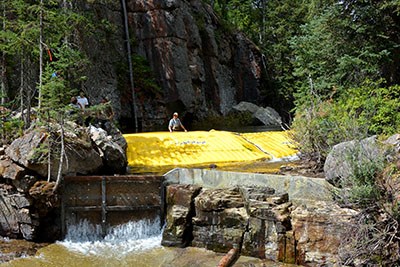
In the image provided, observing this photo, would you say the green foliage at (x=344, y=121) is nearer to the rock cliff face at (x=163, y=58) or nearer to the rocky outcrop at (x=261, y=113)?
the rock cliff face at (x=163, y=58)

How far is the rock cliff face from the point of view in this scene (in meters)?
21.5

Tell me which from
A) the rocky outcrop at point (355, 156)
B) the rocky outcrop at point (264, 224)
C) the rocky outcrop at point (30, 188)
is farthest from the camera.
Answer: the rocky outcrop at point (30, 188)

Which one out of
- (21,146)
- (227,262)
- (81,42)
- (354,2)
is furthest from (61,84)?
(81,42)

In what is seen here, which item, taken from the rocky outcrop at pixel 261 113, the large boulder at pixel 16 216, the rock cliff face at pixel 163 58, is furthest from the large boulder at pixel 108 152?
the rocky outcrop at pixel 261 113

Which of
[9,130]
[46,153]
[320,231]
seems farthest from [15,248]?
[320,231]

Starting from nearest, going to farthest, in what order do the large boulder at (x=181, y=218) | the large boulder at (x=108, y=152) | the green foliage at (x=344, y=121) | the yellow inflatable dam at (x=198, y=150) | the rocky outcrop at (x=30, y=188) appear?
1. the large boulder at (x=181, y=218)
2. the rocky outcrop at (x=30, y=188)
3. the green foliage at (x=344, y=121)
4. the large boulder at (x=108, y=152)
5. the yellow inflatable dam at (x=198, y=150)

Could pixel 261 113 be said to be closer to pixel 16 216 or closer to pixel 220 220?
pixel 220 220

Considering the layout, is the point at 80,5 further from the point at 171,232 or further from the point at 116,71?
the point at 171,232

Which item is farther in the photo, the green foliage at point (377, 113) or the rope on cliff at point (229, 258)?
the green foliage at point (377, 113)

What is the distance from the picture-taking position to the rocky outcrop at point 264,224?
6.82m

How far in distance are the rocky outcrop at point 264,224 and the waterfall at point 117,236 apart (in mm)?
550

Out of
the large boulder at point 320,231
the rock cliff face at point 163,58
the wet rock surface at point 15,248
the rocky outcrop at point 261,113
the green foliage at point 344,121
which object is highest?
the rock cliff face at point 163,58

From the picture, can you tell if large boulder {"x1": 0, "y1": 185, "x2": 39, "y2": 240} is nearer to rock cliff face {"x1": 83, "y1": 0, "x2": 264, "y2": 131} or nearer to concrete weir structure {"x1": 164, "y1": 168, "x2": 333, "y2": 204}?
concrete weir structure {"x1": 164, "y1": 168, "x2": 333, "y2": 204}

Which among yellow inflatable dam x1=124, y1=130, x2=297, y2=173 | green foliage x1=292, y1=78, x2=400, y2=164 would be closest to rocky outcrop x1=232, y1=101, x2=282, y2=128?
yellow inflatable dam x1=124, y1=130, x2=297, y2=173
